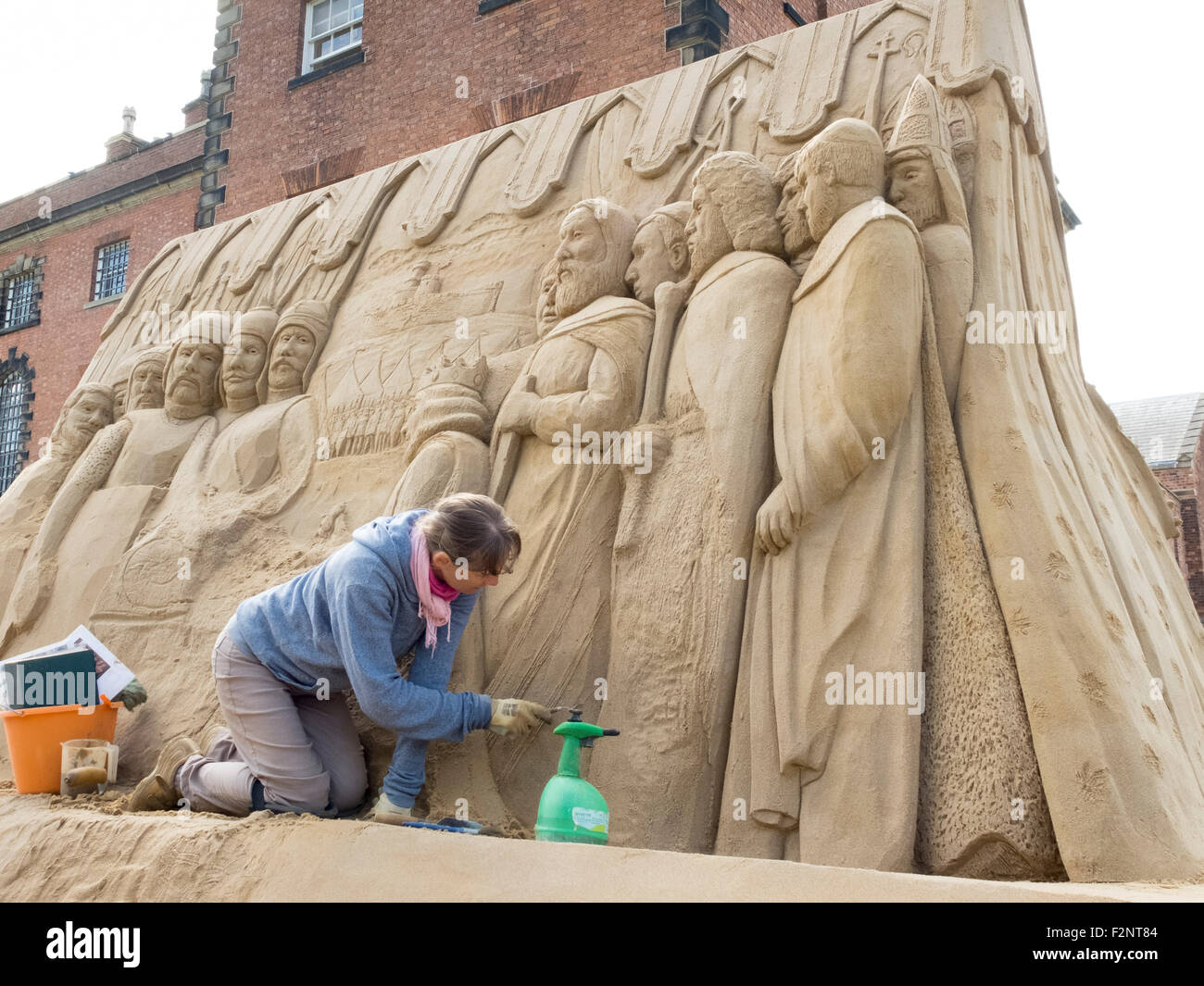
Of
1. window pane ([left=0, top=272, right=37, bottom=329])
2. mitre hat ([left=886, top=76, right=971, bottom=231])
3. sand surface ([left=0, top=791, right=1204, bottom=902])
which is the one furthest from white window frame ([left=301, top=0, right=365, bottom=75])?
sand surface ([left=0, top=791, right=1204, bottom=902])

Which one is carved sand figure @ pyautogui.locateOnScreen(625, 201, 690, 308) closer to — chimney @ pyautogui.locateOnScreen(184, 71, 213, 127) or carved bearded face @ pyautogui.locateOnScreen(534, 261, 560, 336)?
carved bearded face @ pyautogui.locateOnScreen(534, 261, 560, 336)

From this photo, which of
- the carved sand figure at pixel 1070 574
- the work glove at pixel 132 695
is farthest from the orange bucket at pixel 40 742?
the carved sand figure at pixel 1070 574

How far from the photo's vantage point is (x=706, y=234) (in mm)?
4516

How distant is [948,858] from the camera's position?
3.29 metres

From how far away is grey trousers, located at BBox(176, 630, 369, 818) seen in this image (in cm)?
370

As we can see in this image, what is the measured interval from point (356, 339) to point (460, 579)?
112 inches

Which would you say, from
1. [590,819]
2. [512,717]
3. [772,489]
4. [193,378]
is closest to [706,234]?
[772,489]

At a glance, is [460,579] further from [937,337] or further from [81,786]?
[81,786]

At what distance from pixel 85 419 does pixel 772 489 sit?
456 cm

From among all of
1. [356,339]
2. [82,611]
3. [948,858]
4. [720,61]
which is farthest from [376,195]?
[948,858]

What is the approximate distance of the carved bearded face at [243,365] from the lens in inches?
240

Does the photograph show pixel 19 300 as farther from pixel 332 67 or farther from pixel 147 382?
pixel 147 382

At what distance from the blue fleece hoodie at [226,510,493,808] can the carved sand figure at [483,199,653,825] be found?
465 millimetres

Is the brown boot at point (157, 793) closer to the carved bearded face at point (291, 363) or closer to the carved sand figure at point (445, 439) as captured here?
the carved sand figure at point (445, 439)
